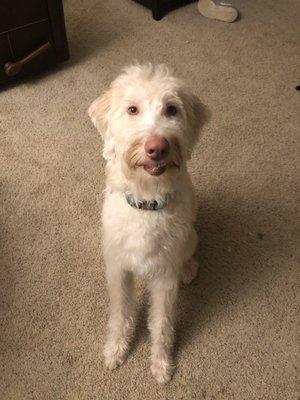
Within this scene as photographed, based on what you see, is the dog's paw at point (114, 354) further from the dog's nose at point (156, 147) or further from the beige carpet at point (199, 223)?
the dog's nose at point (156, 147)

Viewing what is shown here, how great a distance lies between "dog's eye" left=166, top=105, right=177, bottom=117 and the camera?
996mm

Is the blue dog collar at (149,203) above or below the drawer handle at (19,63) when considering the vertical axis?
above

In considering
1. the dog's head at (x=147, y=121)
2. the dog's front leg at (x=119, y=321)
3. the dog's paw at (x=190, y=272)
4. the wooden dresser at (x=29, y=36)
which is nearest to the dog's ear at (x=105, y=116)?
the dog's head at (x=147, y=121)

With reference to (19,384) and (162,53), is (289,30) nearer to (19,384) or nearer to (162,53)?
(162,53)

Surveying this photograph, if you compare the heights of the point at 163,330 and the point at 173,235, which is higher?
the point at 173,235

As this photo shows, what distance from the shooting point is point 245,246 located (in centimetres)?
159

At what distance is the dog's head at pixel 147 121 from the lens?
0.92 metres

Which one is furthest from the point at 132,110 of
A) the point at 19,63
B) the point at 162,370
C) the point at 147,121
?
the point at 19,63

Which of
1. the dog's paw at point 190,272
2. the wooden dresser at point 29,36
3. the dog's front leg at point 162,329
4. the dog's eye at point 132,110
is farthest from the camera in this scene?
the wooden dresser at point 29,36

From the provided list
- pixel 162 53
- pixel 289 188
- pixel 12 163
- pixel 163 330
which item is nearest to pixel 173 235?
pixel 163 330

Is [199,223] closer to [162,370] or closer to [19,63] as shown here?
[162,370]

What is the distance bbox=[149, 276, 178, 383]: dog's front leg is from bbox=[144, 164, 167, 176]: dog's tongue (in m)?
0.41

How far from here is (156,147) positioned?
34.9 inches

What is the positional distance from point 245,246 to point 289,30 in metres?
1.56
